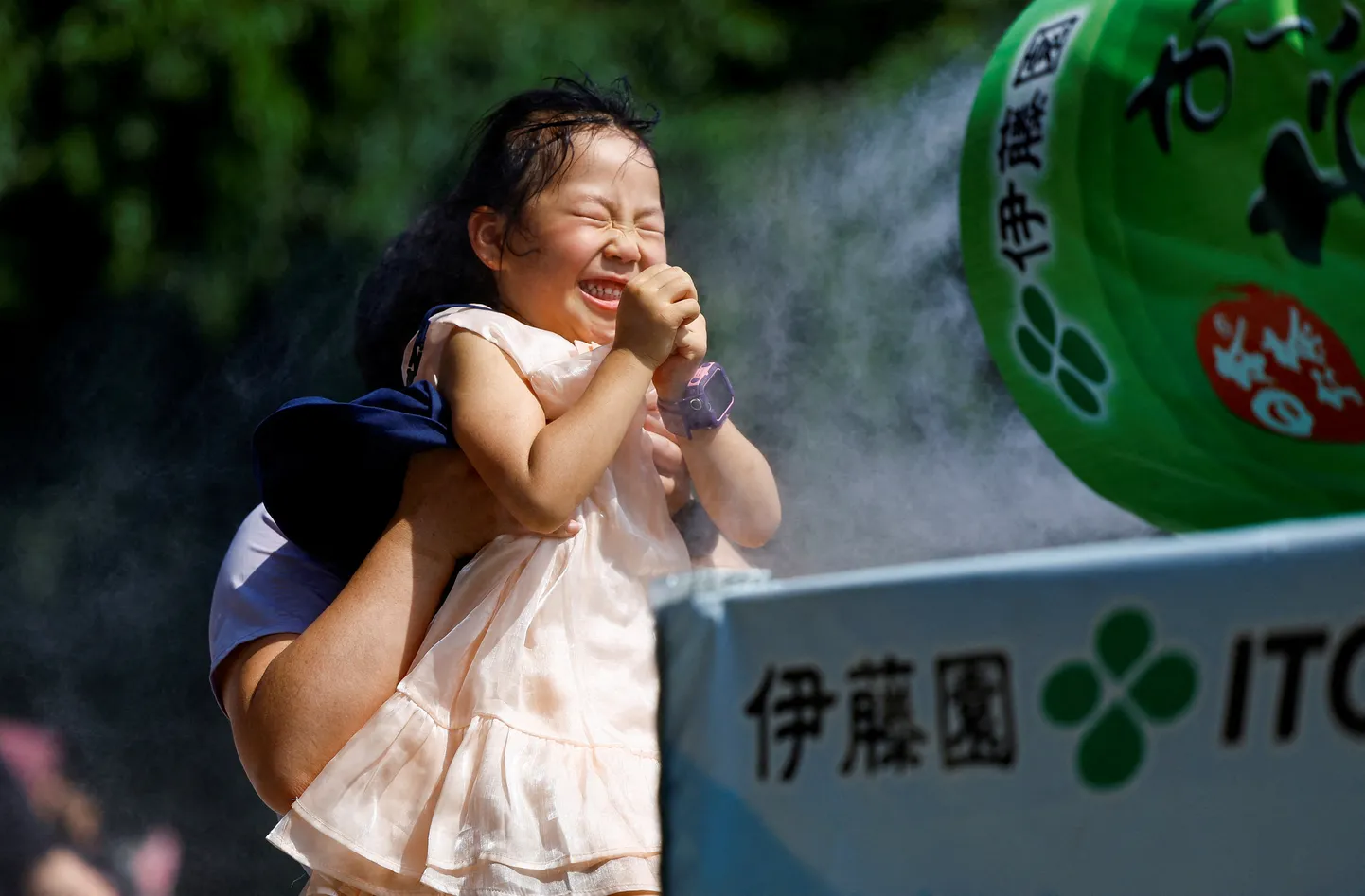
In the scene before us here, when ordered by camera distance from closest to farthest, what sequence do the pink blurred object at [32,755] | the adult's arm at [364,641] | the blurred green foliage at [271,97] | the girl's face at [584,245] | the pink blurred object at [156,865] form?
the adult's arm at [364,641] < the girl's face at [584,245] < the pink blurred object at [156,865] < the pink blurred object at [32,755] < the blurred green foliage at [271,97]

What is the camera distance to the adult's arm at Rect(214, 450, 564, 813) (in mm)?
1287

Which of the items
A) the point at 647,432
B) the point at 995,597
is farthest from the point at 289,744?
the point at 995,597

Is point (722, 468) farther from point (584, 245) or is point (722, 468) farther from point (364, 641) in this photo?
point (364, 641)

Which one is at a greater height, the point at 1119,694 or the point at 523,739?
the point at 1119,694

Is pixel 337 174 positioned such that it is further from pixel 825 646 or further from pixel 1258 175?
pixel 825 646

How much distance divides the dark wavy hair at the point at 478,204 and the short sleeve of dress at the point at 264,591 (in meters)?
0.23

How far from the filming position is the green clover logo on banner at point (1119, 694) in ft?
2.30

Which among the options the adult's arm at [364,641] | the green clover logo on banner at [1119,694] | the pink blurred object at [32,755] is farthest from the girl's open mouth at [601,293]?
the pink blurred object at [32,755]

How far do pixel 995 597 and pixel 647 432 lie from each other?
72 cm

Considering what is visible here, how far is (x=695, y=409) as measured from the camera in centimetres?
137

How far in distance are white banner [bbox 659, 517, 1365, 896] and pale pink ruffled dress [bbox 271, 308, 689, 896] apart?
267 mm

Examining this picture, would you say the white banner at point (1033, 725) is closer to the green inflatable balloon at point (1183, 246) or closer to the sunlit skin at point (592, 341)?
the sunlit skin at point (592, 341)

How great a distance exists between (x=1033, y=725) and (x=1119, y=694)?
0.05m

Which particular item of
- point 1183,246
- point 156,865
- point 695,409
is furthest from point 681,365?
point 156,865
